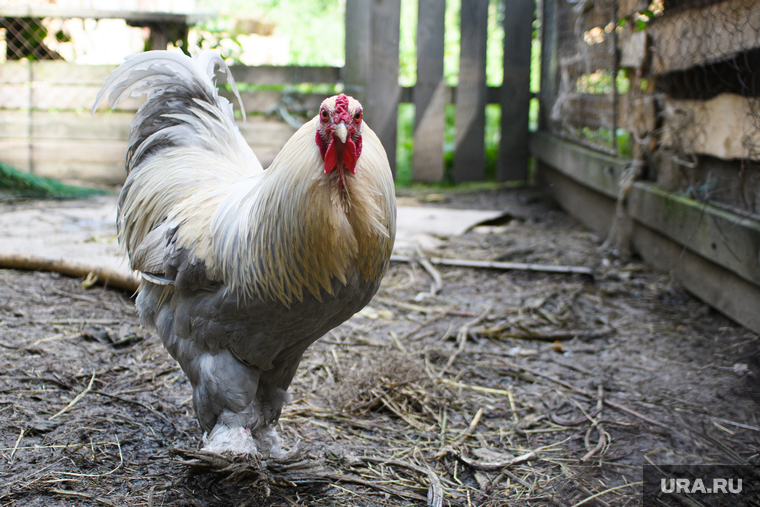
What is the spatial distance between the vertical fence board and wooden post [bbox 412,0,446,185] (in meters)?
0.31

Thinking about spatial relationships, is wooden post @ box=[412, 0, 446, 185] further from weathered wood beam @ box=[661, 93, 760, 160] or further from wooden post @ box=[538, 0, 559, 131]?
weathered wood beam @ box=[661, 93, 760, 160]

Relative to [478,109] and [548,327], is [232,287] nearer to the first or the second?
[548,327]

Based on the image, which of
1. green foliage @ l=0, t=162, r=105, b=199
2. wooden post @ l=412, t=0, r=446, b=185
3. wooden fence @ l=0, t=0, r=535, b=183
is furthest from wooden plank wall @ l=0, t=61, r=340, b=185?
wooden post @ l=412, t=0, r=446, b=185

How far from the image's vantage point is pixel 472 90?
25.6ft

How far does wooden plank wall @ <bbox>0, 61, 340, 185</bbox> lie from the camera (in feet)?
24.4

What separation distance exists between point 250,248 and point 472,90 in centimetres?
639

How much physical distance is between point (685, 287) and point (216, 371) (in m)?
3.53

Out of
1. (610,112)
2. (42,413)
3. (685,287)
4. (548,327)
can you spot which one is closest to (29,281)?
(42,413)

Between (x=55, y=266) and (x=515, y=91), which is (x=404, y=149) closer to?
(x=515, y=91)

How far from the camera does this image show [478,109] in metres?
7.87

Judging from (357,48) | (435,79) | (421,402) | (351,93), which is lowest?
(421,402)

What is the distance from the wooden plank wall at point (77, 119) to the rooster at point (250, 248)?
4.92 meters

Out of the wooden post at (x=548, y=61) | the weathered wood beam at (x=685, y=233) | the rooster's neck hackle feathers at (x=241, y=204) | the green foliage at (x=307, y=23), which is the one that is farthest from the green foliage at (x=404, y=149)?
the rooster's neck hackle feathers at (x=241, y=204)

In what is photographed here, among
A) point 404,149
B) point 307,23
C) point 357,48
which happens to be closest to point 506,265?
point 357,48
